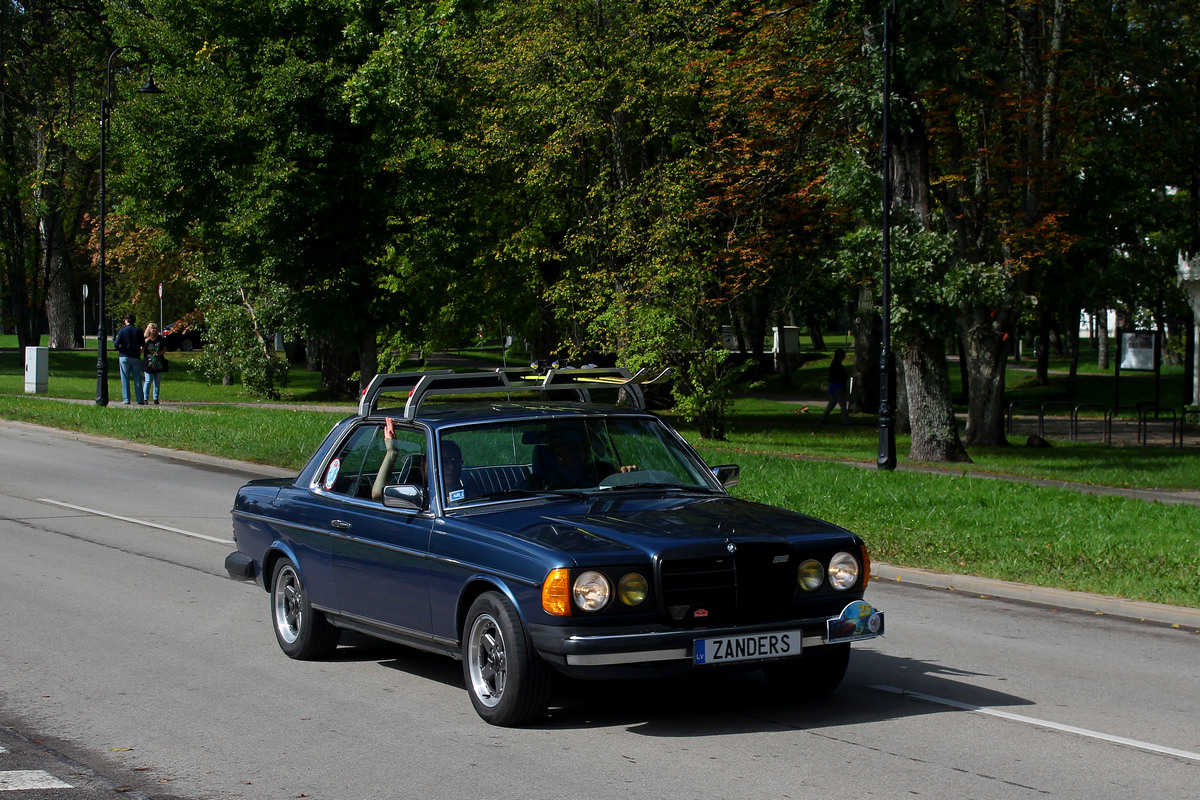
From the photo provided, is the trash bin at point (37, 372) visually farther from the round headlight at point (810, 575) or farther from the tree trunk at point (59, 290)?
the round headlight at point (810, 575)

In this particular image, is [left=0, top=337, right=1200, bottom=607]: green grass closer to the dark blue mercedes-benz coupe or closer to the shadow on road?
the shadow on road

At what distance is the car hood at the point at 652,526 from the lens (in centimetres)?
614

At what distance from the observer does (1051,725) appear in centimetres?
664

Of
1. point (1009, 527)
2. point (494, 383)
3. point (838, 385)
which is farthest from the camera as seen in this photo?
point (838, 385)

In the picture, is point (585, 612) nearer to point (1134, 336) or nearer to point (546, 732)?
point (546, 732)

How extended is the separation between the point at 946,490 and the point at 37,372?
2828cm

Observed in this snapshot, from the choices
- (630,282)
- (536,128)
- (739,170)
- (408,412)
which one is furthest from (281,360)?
(408,412)

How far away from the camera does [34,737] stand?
627 cm

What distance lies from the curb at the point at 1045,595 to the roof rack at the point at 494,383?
428 cm

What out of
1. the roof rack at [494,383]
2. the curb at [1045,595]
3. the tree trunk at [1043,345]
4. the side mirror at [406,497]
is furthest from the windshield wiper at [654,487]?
the tree trunk at [1043,345]

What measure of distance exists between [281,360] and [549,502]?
1410 inches

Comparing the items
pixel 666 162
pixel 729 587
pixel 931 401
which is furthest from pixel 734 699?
pixel 666 162

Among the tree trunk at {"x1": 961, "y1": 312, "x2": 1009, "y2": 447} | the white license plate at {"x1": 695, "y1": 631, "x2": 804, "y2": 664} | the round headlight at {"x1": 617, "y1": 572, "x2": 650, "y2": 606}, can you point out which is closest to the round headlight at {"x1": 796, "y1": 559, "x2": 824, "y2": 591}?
the white license plate at {"x1": 695, "y1": 631, "x2": 804, "y2": 664}

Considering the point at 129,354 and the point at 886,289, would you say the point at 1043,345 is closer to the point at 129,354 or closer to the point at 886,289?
the point at 886,289
